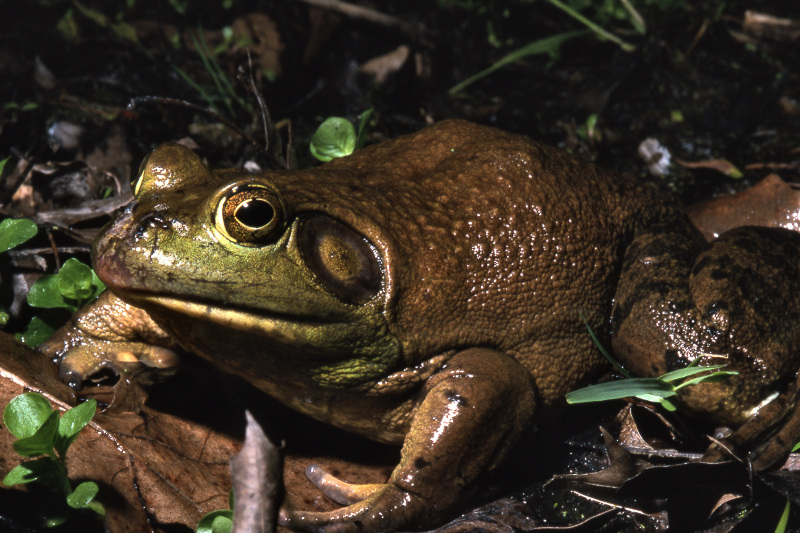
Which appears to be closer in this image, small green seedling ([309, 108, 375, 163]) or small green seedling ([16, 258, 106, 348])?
small green seedling ([16, 258, 106, 348])

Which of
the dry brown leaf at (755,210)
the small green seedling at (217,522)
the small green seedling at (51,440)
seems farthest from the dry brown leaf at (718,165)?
the small green seedling at (51,440)

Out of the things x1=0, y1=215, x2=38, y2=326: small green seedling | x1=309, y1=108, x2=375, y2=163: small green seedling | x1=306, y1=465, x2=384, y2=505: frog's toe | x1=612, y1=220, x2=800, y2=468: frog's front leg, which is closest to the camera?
x1=306, y1=465, x2=384, y2=505: frog's toe

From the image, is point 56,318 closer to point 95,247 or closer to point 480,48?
point 95,247

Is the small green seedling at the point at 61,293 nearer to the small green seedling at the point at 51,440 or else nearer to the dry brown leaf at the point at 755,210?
the small green seedling at the point at 51,440

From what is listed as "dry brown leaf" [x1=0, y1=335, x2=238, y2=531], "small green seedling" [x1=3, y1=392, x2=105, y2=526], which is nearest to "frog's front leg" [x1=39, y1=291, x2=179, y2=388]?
"dry brown leaf" [x1=0, y1=335, x2=238, y2=531]

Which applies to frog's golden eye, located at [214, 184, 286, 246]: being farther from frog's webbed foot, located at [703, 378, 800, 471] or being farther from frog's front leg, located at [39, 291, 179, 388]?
frog's webbed foot, located at [703, 378, 800, 471]

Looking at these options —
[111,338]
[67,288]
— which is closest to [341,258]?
[111,338]
